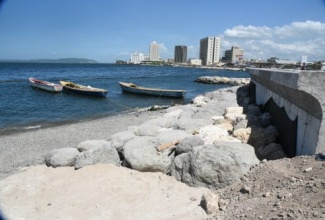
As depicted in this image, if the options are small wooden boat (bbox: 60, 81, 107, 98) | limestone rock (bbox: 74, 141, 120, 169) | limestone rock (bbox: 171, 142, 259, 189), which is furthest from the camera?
small wooden boat (bbox: 60, 81, 107, 98)

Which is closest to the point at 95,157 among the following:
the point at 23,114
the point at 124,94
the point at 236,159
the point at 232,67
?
the point at 236,159

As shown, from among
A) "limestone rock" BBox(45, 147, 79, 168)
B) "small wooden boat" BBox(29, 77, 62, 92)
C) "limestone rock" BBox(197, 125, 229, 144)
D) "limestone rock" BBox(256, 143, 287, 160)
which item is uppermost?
"limestone rock" BBox(197, 125, 229, 144)

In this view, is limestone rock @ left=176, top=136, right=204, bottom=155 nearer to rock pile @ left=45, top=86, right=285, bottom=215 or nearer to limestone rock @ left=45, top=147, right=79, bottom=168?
rock pile @ left=45, top=86, right=285, bottom=215

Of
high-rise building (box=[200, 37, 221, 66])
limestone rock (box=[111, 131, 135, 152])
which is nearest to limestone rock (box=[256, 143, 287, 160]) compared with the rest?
limestone rock (box=[111, 131, 135, 152])

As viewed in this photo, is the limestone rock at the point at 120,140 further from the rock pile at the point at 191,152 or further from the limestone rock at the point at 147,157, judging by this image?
the limestone rock at the point at 147,157

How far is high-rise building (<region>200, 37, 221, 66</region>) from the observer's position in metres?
165

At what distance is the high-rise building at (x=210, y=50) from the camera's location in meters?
165

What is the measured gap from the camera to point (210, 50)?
16875 centimetres

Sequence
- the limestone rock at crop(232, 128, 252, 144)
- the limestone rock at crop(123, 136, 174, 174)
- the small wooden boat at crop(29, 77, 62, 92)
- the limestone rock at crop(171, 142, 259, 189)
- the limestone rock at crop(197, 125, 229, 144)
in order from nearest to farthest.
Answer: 1. the limestone rock at crop(171, 142, 259, 189)
2. the limestone rock at crop(123, 136, 174, 174)
3. the limestone rock at crop(197, 125, 229, 144)
4. the limestone rock at crop(232, 128, 252, 144)
5. the small wooden boat at crop(29, 77, 62, 92)

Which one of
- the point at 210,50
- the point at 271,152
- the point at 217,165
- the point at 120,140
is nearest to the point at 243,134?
the point at 271,152

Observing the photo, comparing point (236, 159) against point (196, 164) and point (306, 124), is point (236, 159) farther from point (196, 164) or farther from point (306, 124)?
point (306, 124)

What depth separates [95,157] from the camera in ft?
23.2

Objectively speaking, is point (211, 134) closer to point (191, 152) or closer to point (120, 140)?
point (191, 152)

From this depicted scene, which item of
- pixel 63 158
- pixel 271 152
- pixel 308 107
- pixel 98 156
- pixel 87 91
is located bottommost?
pixel 87 91
